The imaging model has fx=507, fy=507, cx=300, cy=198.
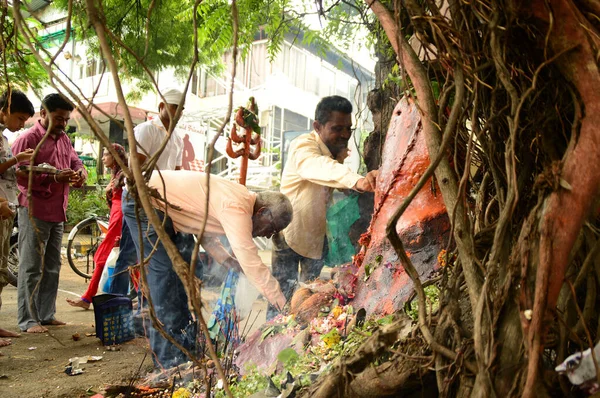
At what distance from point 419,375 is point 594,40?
127cm

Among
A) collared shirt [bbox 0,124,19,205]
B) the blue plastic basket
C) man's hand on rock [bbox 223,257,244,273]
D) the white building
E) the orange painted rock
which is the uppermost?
the white building

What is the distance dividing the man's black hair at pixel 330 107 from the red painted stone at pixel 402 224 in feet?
3.43

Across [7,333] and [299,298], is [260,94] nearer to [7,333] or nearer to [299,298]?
Answer: [7,333]

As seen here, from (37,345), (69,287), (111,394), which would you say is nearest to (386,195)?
(111,394)

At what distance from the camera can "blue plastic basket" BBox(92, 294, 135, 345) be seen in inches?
189

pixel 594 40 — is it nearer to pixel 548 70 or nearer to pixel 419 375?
pixel 548 70

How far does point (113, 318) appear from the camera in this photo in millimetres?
4938

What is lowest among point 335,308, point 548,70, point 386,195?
point 335,308

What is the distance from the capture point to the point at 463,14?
67.1 inches

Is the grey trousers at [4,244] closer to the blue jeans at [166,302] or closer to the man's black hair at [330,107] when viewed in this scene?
the blue jeans at [166,302]

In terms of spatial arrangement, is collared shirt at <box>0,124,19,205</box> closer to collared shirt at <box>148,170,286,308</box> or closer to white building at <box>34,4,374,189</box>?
collared shirt at <box>148,170,286,308</box>

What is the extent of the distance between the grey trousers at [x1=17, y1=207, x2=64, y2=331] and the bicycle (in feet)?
7.61

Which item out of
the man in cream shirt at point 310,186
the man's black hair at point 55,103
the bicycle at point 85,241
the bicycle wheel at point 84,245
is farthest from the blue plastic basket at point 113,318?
the bicycle wheel at point 84,245

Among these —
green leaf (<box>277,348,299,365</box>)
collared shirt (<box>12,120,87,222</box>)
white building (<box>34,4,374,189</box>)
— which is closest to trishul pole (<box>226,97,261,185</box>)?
collared shirt (<box>12,120,87,222</box>)
